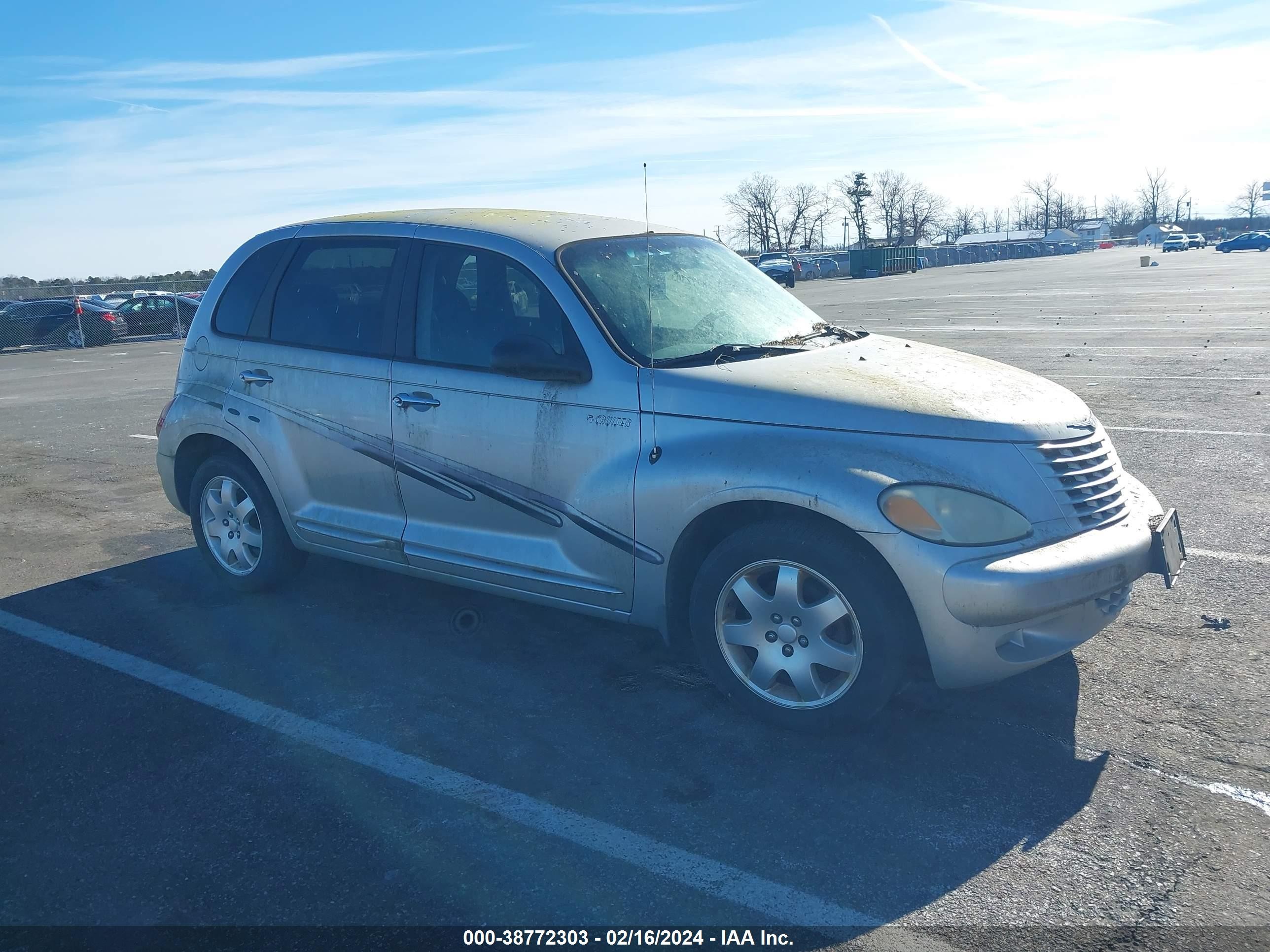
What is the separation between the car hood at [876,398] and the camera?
148 inches

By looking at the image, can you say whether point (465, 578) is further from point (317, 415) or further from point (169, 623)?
point (169, 623)

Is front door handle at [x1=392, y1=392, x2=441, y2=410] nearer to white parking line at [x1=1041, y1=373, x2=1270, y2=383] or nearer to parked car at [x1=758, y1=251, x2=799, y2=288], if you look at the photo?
white parking line at [x1=1041, y1=373, x2=1270, y2=383]

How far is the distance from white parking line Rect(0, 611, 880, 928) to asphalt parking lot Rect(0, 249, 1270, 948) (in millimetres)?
12

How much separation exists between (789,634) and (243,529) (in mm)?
3296

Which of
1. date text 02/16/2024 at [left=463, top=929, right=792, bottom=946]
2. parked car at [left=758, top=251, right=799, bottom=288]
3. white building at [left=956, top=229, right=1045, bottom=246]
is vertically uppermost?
white building at [left=956, top=229, right=1045, bottom=246]

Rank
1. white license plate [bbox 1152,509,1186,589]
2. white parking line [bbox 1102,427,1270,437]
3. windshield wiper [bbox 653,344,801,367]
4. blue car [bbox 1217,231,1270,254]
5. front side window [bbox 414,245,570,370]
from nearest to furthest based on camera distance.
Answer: white license plate [bbox 1152,509,1186,589] < windshield wiper [bbox 653,344,801,367] < front side window [bbox 414,245,570,370] < white parking line [bbox 1102,427,1270,437] < blue car [bbox 1217,231,1270,254]

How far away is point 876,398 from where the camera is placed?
386 cm

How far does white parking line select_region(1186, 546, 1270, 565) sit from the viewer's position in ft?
18.2

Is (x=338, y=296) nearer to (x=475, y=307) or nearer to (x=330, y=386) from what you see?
(x=330, y=386)

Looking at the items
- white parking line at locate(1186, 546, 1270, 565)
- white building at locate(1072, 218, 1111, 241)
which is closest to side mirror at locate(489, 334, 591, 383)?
white parking line at locate(1186, 546, 1270, 565)

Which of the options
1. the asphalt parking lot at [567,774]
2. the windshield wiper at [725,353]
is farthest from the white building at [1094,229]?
the asphalt parking lot at [567,774]

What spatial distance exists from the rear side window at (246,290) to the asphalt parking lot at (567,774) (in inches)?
59.0

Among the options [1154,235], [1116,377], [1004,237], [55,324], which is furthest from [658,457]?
[1004,237]

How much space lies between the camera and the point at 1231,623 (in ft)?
15.5
